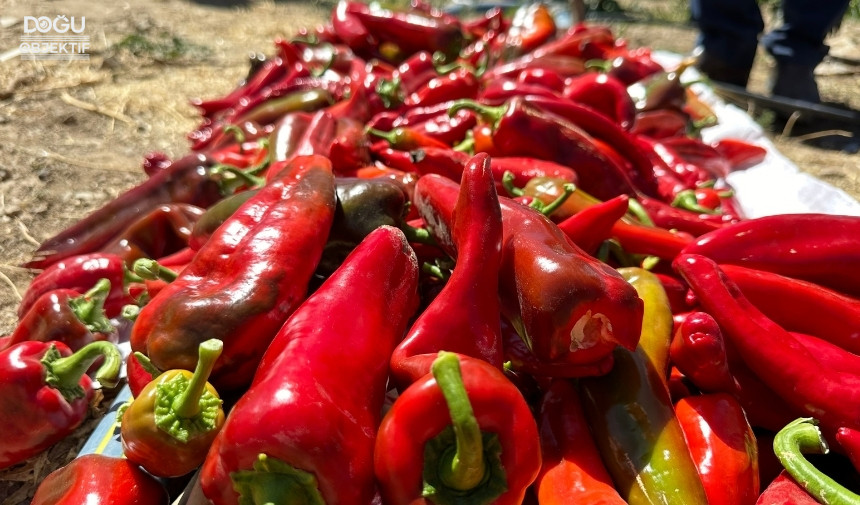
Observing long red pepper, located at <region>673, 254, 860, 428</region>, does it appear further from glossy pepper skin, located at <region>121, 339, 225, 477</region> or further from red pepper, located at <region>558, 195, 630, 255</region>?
glossy pepper skin, located at <region>121, 339, 225, 477</region>

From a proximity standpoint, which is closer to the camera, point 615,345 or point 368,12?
point 615,345

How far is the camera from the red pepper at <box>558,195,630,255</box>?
77.7 inches

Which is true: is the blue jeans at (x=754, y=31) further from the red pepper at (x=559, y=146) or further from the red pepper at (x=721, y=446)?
the red pepper at (x=721, y=446)

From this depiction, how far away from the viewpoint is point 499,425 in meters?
1.19

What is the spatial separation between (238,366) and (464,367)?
0.62m

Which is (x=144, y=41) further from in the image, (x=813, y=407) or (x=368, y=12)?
(x=813, y=407)

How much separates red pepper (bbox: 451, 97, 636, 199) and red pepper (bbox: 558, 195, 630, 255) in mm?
599

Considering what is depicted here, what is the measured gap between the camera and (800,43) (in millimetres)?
5809

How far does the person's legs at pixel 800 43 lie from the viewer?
18.2ft

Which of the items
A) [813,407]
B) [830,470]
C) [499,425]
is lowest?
[830,470]

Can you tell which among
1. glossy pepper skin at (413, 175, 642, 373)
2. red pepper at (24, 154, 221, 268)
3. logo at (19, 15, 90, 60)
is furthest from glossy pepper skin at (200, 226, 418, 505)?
logo at (19, 15, 90, 60)

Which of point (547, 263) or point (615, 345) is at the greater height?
point (547, 263)

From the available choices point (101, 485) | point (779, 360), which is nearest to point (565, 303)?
point (779, 360)

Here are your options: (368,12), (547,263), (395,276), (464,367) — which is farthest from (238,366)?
(368,12)
